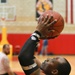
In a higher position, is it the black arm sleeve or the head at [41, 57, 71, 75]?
the black arm sleeve

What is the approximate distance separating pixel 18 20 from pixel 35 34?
1507cm

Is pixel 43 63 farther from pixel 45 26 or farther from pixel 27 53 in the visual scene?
pixel 45 26

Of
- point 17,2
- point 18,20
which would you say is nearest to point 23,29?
point 18,20

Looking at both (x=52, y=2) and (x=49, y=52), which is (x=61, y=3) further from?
(x=49, y=52)

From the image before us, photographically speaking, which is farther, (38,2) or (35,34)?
(38,2)

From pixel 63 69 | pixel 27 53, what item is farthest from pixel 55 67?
pixel 27 53

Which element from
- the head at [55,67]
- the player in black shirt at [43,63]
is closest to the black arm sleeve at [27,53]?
the player in black shirt at [43,63]

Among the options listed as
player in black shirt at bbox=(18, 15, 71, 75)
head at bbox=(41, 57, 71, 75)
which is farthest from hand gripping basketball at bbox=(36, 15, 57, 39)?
head at bbox=(41, 57, 71, 75)

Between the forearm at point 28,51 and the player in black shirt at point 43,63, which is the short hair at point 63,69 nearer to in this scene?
the player in black shirt at point 43,63

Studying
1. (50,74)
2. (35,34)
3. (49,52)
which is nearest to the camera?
(50,74)

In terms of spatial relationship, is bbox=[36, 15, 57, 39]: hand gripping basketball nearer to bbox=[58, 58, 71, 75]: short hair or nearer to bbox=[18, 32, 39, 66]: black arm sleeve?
bbox=[18, 32, 39, 66]: black arm sleeve

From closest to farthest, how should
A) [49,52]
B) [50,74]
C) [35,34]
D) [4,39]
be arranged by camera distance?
1. [50,74]
2. [35,34]
3. [4,39]
4. [49,52]

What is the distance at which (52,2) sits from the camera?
54.5 ft

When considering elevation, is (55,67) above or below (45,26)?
below
